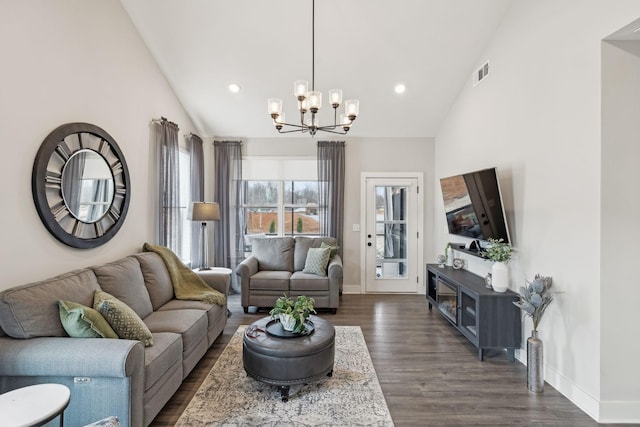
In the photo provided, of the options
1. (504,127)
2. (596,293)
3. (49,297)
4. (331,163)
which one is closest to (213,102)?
(331,163)

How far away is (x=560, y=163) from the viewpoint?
2787mm

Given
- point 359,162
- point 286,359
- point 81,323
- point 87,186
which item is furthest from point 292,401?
point 359,162

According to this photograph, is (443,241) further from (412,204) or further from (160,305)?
(160,305)

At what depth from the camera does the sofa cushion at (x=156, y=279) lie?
339 centimetres

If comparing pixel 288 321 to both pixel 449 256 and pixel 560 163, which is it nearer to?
pixel 560 163

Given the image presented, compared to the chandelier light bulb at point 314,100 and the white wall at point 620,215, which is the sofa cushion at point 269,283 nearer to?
the chandelier light bulb at point 314,100

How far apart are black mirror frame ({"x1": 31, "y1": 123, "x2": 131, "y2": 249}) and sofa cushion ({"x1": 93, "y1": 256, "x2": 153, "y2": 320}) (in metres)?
0.31

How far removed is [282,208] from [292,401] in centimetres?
375

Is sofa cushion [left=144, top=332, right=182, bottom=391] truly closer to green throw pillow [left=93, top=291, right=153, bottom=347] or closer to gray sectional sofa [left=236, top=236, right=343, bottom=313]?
green throw pillow [left=93, top=291, right=153, bottom=347]

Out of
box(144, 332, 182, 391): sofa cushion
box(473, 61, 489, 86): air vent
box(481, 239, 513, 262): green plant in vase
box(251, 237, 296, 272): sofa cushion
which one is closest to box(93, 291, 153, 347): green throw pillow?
box(144, 332, 182, 391): sofa cushion

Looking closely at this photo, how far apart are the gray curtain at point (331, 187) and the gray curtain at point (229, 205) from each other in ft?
4.64

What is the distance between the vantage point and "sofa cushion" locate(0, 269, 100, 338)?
6.68 feet

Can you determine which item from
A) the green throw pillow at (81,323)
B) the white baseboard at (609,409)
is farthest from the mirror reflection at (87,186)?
the white baseboard at (609,409)

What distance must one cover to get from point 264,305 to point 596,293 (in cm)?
375
